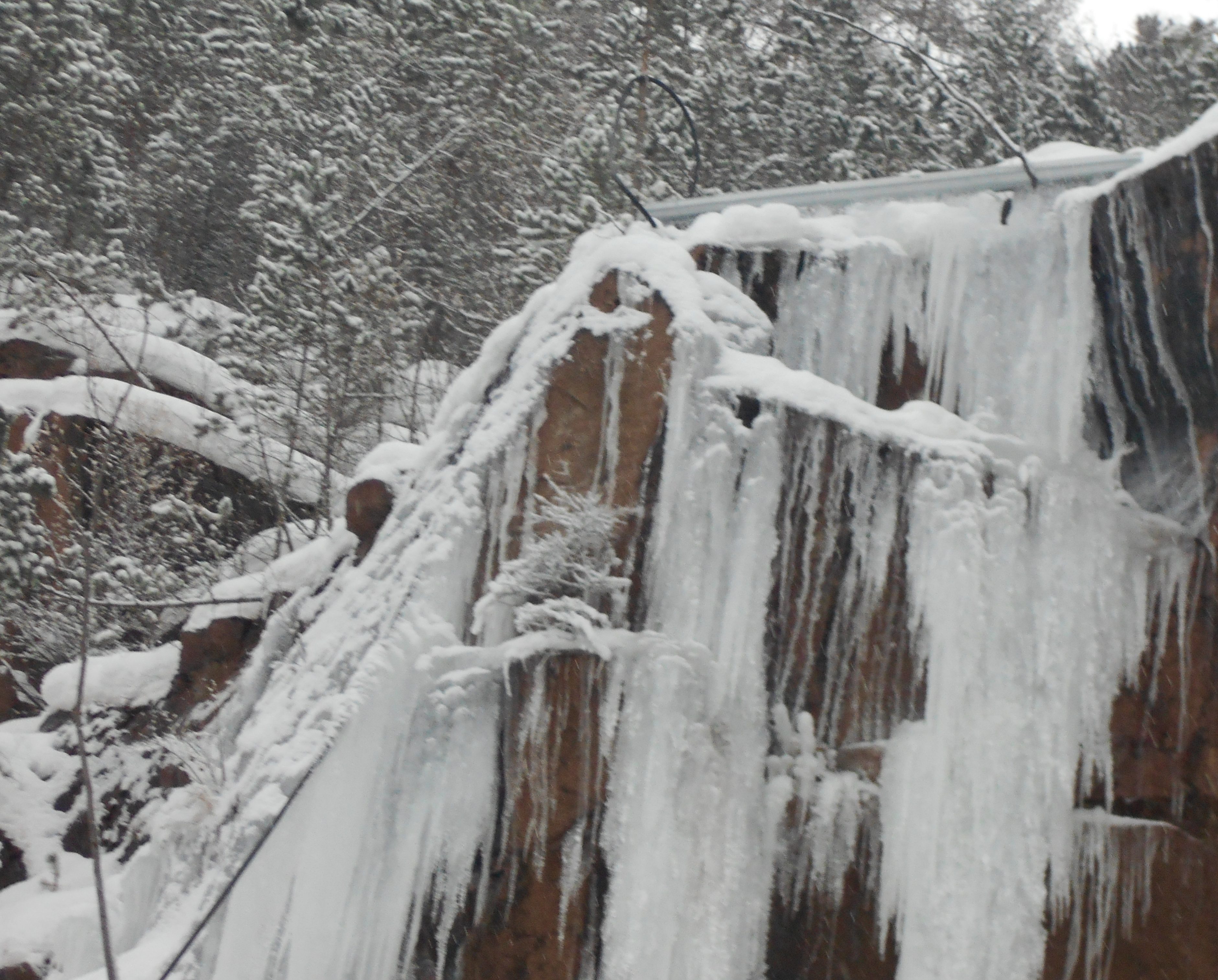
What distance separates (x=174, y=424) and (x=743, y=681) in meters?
6.99

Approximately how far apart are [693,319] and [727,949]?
2745 mm

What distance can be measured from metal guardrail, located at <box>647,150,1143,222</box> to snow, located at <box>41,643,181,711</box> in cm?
429

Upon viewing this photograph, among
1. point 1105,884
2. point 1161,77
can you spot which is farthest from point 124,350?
point 1161,77

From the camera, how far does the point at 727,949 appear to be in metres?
4.15

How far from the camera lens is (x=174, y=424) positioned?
9.59 m

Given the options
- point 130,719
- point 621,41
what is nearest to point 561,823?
point 130,719

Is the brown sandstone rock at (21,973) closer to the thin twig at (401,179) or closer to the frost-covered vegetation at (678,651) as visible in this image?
the frost-covered vegetation at (678,651)

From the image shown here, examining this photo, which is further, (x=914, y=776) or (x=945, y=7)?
(x=945, y=7)

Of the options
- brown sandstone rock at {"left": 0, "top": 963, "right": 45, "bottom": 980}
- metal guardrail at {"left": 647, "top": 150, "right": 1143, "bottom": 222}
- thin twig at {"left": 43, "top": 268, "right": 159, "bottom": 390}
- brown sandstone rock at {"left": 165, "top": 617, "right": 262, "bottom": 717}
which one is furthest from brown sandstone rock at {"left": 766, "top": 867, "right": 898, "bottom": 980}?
thin twig at {"left": 43, "top": 268, "right": 159, "bottom": 390}

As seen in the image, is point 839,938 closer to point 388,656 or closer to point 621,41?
point 388,656

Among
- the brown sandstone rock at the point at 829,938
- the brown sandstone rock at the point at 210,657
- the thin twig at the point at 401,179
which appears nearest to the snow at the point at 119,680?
the brown sandstone rock at the point at 210,657

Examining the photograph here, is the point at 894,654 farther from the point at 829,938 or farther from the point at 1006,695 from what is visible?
the point at 829,938

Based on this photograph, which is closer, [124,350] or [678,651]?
[678,651]

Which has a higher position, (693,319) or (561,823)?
(693,319)
